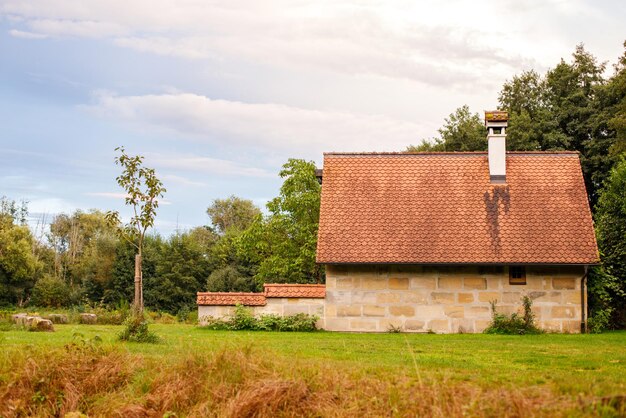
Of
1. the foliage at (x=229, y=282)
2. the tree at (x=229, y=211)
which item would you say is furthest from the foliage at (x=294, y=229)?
the tree at (x=229, y=211)

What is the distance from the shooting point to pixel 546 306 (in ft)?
74.4

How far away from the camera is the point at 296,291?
23.2 metres

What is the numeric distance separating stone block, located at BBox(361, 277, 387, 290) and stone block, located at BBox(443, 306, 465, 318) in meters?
1.95

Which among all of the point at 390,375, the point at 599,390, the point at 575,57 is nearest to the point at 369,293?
the point at 390,375

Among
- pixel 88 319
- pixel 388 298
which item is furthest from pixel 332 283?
pixel 88 319

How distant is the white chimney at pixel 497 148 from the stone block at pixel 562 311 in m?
4.67

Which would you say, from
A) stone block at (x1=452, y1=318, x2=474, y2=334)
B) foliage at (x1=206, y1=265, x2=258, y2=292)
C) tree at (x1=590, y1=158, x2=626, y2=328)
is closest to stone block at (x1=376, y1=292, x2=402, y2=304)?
stone block at (x1=452, y1=318, x2=474, y2=334)

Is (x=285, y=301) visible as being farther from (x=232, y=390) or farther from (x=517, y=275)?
(x=232, y=390)

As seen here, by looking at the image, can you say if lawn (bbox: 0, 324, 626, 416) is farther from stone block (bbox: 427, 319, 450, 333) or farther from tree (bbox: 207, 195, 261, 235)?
tree (bbox: 207, 195, 261, 235)

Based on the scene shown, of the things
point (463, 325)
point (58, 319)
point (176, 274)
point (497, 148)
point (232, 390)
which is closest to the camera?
point (232, 390)

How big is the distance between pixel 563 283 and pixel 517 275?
54.3 inches

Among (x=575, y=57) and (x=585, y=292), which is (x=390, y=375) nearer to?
(x=585, y=292)

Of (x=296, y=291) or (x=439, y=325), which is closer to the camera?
(x=439, y=325)

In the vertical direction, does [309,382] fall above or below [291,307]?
below
